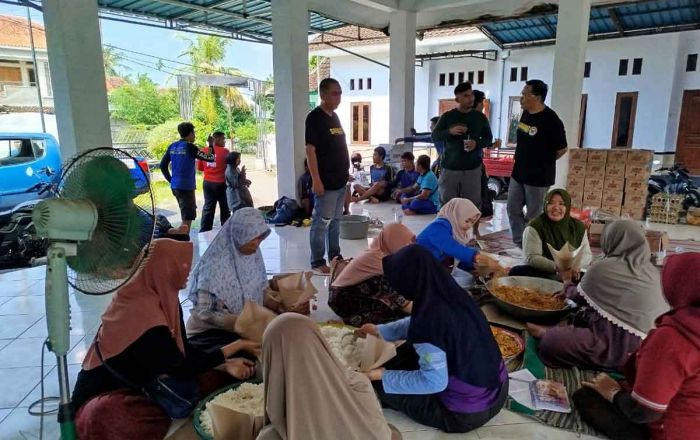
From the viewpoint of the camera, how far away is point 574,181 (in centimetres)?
616

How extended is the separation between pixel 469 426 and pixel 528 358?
74 cm

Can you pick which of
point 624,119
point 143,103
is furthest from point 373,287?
point 143,103

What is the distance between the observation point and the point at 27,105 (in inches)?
538

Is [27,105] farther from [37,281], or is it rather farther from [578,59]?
[578,59]

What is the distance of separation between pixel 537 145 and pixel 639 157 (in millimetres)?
2530

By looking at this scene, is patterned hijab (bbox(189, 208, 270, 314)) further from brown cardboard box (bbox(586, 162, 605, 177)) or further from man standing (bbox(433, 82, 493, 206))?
brown cardboard box (bbox(586, 162, 605, 177))

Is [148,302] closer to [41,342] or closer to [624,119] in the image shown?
[41,342]

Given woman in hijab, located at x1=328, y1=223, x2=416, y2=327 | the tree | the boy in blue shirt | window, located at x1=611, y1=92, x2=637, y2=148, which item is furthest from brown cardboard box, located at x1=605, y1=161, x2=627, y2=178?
the tree

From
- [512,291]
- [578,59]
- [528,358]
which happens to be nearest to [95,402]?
[528,358]

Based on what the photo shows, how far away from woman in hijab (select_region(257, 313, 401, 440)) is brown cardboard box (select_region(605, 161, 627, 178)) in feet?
19.1

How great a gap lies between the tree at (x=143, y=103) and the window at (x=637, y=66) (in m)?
16.4

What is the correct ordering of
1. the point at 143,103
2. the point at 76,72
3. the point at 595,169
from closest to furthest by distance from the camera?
the point at 76,72 < the point at 595,169 < the point at 143,103

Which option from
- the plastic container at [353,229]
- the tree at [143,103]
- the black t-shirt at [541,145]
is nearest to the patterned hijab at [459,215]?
the black t-shirt at [541,145]

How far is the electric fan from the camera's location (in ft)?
3.86
